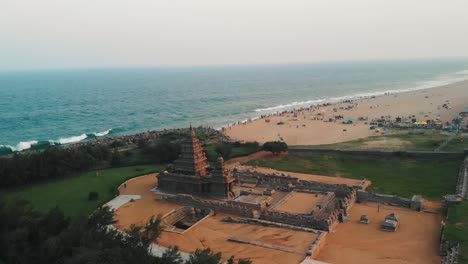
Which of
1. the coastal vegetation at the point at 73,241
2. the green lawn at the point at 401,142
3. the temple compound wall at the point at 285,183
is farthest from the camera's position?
the green lawn at the point at 401,142

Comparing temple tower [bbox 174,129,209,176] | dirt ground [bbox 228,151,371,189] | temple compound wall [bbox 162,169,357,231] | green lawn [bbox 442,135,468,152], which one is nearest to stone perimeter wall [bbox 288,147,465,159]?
green lawn [bbox 442,135,468,152]

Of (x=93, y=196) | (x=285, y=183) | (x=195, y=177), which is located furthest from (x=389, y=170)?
(x=93, y=196)

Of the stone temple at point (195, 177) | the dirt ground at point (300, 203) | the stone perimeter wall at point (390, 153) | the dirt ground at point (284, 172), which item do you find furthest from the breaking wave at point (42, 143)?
the dirt ground at point (300, 203)

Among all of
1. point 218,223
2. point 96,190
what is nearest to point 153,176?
point 96,190

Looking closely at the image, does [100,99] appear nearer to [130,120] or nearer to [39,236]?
[130,120]

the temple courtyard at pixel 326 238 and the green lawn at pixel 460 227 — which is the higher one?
the green lawn at pixel 460 227

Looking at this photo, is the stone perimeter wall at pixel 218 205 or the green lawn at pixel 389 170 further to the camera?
the green lawn at pixel 389 170

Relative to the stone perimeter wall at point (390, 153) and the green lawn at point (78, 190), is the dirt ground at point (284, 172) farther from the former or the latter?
the green lawn at point (78, 190)

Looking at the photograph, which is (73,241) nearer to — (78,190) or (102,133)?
(78,190)
